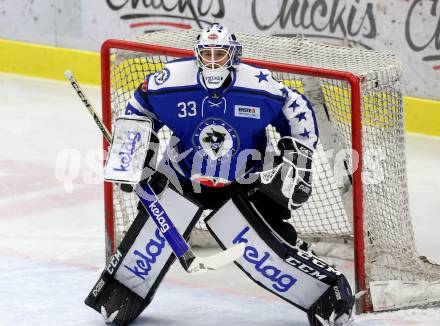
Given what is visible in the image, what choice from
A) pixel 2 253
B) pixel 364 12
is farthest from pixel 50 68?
pixel 2 253

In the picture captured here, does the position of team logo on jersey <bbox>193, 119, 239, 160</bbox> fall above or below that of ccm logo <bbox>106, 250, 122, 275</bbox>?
above

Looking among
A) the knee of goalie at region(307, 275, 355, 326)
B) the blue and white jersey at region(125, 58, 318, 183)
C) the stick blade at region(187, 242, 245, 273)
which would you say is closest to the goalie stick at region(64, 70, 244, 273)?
the stick blade at region(187, 242, 245, 273)

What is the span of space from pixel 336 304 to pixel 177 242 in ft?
2.07

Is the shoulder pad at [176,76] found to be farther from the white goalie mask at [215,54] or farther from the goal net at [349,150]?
the goal net at [349,150]

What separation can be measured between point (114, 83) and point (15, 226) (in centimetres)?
120

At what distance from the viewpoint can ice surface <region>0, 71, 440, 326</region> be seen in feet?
16.9

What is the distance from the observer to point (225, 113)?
472 cm

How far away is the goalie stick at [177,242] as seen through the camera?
466 cm

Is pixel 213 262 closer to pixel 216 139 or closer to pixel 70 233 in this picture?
pixel 216 139

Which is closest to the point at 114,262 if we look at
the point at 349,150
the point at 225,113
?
the point at 225,113

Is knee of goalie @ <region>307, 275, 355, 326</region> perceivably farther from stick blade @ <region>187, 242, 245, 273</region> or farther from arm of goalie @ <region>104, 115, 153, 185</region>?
arm of goalie @ <region>104, 115, 153, 185</region>

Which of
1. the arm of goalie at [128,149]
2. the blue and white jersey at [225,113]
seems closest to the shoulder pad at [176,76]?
the blue and white jersey at [225,113]

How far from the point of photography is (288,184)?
186 inches

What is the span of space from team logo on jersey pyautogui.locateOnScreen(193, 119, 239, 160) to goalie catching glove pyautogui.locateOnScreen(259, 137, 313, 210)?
0.18m
